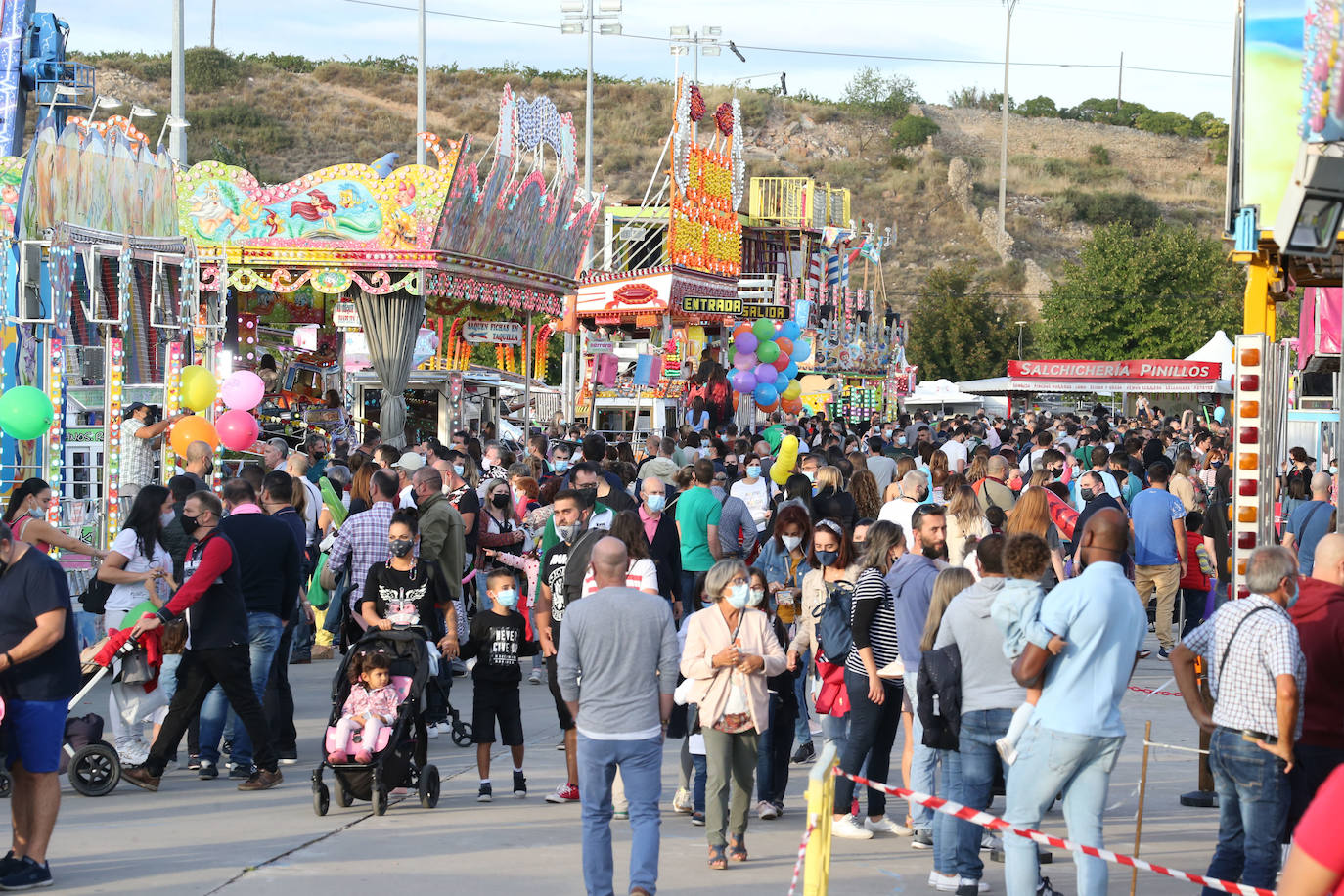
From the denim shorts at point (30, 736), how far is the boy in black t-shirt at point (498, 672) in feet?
7.21

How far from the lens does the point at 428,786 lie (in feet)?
25.8

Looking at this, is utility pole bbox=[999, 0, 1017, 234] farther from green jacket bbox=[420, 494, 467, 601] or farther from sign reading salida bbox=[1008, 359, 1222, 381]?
green jacket bbox=[420, 494, 467, 601]

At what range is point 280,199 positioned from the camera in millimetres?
19984

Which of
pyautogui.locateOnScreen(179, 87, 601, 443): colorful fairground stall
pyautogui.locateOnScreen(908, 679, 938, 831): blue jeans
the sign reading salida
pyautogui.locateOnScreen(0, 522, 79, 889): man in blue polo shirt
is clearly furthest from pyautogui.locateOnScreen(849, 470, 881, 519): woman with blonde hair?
the sign reading salida

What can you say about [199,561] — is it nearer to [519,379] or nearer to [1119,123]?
[519,379]

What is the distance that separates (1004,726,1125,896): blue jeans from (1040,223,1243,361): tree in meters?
52.0

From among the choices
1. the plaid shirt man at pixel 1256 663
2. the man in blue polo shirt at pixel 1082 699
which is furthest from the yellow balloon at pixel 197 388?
the plaid shirt man at pixel 1256 663

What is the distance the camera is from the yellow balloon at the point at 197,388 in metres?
13.3

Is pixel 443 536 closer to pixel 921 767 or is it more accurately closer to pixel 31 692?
pixel 31 692

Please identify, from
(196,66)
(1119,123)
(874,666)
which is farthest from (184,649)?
(1119,123)

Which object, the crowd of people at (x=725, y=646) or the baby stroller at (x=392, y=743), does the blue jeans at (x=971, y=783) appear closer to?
the crowd of people at (x=725, y=646)

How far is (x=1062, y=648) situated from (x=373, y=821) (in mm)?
3765

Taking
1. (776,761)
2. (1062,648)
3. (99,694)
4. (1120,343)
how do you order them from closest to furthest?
(1062,648) → (776,761) → (99,694) → (1120,343)

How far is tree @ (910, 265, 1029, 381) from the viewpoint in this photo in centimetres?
6034
